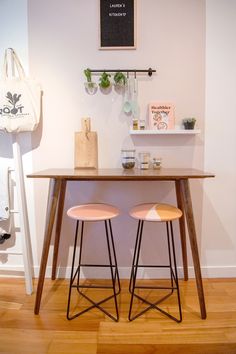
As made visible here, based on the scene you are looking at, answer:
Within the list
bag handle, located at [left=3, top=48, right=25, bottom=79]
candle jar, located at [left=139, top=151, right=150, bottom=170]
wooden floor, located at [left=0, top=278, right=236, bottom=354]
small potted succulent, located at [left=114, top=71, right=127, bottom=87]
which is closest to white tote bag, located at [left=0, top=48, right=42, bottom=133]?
bag handle, located at [left=3, top=48, right=25, bottom=79]

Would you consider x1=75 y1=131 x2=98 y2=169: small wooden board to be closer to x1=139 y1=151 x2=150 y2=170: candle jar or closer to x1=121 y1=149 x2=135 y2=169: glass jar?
x1=121 y1=149 x2=135 y2=169: glass jar

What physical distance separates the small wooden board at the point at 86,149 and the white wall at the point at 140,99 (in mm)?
76

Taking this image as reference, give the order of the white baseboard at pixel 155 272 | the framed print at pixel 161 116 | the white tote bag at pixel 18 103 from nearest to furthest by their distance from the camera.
Answer: the white tote bag at pixel 18 103
the framed print at pixel 161 116
the white baseboard at pixel 155 272

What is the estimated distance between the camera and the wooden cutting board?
1834 mm

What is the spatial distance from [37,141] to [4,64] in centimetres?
59

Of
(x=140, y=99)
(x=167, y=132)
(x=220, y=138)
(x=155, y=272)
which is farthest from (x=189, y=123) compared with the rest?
(x=155, y=272)

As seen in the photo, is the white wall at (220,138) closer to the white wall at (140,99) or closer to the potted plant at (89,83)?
the white wall at (140,99)

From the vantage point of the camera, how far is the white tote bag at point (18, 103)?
1.74 metres

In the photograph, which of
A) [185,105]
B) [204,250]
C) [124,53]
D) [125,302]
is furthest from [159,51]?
[125,302]

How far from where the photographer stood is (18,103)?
1.75 m

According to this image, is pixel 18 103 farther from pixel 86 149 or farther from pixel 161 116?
pixel 161 116

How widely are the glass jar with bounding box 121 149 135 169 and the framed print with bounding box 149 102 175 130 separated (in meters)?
0.26

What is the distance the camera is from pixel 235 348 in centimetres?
129

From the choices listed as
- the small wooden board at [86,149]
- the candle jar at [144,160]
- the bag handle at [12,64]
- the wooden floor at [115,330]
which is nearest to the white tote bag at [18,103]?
the bag handle at [12,64]
